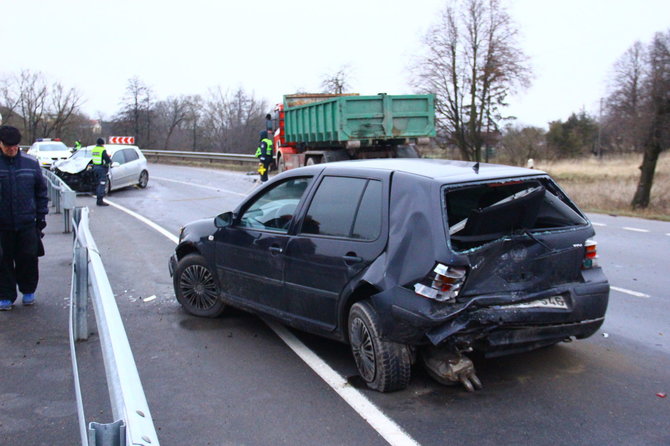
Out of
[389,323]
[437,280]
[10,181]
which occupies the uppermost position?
[10,181]

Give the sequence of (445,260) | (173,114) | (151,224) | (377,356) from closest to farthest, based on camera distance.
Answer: (445,260) → (377,356) → (151,224) → (173,114)

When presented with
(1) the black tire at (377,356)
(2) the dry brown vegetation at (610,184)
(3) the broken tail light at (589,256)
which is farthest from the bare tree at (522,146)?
(1) the black tire at (377,356)

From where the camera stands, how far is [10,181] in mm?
6680

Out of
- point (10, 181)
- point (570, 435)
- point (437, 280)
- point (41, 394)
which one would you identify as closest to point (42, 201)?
point (10, 181)

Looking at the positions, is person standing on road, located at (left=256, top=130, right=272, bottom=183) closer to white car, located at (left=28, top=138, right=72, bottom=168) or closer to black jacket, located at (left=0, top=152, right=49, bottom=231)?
white car, located at (left=28, top=138, right=72, bottom=168)

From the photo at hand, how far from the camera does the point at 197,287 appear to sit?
6504mm

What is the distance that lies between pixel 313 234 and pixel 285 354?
3.55 feet

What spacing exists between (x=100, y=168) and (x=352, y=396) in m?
15.8

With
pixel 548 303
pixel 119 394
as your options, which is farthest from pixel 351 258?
pixel 119 394

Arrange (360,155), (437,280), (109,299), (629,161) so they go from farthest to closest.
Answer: (629,161), (360,155), (437,280), (109,299)

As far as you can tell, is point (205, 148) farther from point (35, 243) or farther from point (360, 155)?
point (35, 243)

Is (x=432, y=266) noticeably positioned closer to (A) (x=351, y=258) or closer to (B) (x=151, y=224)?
(A) (x=351, y=258)

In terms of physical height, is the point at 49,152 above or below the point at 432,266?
above

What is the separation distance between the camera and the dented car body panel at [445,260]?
14.0 feet
